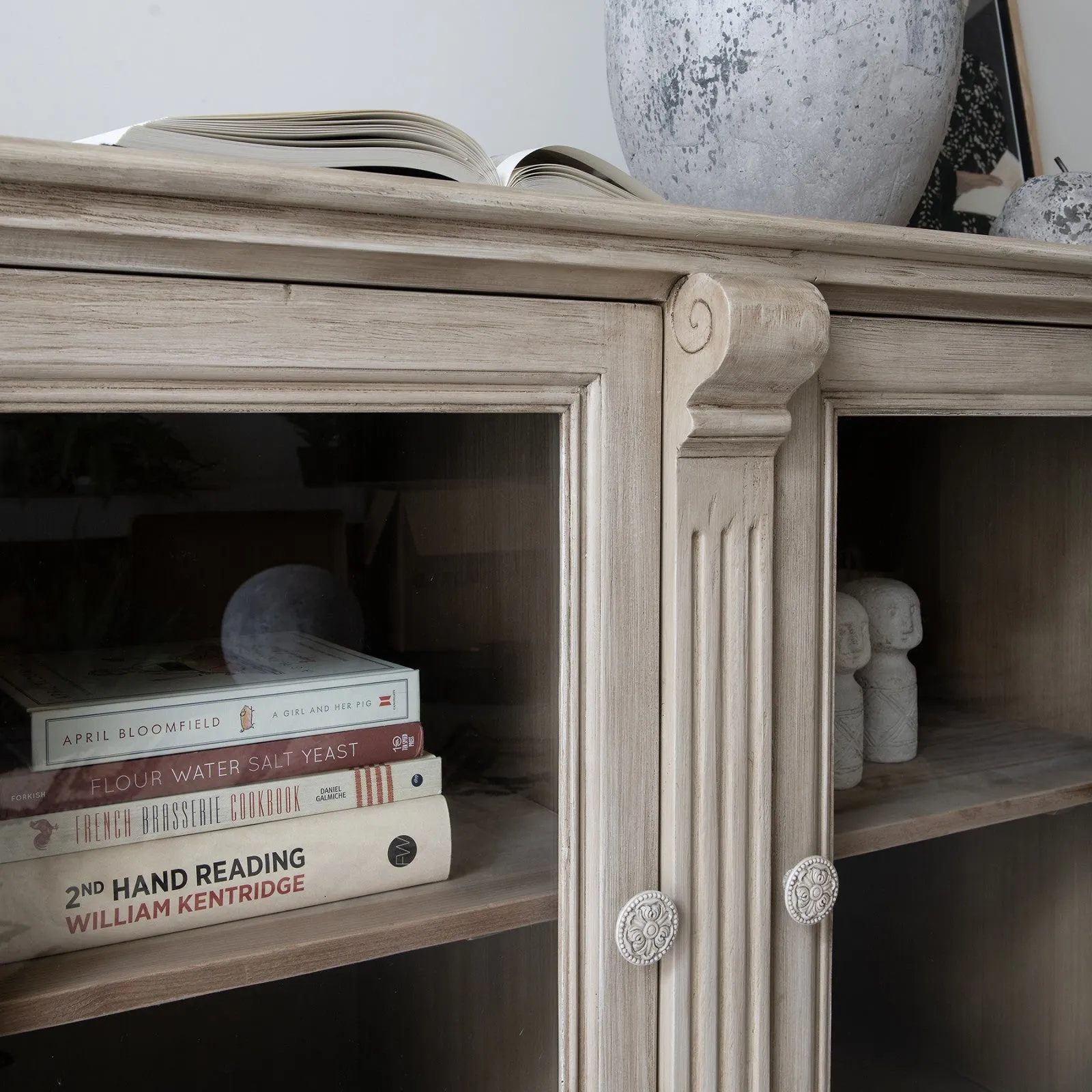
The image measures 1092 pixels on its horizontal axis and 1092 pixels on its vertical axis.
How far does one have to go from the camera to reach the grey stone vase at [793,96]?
632 mm

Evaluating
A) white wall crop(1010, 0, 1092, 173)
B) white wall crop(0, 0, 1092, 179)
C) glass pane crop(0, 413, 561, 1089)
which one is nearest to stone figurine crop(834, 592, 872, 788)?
glass pane crop(0, 413, 561, 1089)

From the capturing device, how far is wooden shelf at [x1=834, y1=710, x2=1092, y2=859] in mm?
648

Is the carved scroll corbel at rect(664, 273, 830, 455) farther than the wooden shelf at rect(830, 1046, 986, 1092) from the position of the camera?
No

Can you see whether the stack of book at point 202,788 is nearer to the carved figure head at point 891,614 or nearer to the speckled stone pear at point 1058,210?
the carved figure head at point 891,614

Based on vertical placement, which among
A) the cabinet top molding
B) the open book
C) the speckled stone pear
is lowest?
the cabinet top molding

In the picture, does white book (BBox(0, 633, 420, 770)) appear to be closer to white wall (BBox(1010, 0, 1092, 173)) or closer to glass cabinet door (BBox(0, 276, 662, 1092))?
glass cabinet door (BBox(0, 276, 662, 1092))

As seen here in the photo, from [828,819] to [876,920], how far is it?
10 centimetres

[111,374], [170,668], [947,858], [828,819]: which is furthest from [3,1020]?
[947,858]

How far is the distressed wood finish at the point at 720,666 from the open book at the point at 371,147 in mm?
92

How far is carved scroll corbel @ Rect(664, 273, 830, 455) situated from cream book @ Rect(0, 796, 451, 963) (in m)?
0.23

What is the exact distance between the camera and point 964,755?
706 millimetres

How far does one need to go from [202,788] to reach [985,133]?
1033 mm

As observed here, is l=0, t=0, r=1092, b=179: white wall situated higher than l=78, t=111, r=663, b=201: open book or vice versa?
l=0, t=0, r=1092, b=179: white wall

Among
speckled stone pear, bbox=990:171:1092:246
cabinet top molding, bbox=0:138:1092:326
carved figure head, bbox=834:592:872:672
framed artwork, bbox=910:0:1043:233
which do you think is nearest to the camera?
cabinet top molding, bbox=0:138:1092:326
